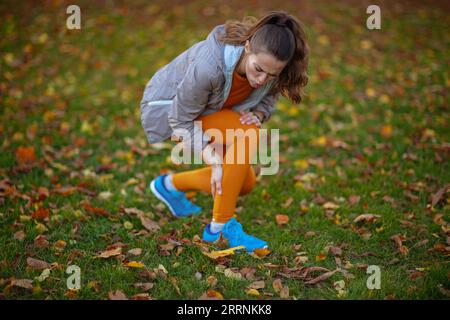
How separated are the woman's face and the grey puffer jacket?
73mm

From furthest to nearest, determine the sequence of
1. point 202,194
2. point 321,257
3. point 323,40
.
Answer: point 323,40
point 202,194
point 321,257

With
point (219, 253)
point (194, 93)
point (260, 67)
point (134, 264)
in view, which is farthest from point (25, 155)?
point (260, 67)

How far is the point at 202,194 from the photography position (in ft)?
11.9

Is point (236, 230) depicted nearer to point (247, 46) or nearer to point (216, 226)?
point (216, 226)

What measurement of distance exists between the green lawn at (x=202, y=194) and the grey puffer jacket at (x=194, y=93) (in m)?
0.66

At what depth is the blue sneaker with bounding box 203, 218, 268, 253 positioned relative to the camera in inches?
110

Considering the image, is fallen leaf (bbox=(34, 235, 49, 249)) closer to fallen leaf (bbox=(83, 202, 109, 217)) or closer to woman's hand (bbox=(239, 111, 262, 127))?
fallen leaf (bbox=(83, 202, 109, 217))

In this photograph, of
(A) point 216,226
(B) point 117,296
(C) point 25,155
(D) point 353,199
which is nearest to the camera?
(B) point 117,296

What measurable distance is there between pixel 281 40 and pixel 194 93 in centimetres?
53

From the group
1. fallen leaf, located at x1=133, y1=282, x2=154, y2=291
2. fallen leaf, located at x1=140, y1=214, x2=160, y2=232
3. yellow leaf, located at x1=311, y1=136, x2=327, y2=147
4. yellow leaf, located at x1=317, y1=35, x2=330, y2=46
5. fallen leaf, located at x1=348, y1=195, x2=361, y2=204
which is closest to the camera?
fallen leaf, located at x1=133, y1=282, x2=154, y2=291

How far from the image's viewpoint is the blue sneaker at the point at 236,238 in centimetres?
278

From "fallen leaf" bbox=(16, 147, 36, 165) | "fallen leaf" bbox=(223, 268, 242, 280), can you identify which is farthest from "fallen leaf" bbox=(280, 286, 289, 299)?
"fallen leaf" bbox=(16, 147, 36, 165)

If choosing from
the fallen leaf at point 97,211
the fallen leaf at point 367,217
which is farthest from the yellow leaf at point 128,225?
the fallen leaf at point 367,217

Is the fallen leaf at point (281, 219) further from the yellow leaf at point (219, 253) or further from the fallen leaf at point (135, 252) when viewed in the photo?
the fallen leaf at point (135, 252)
